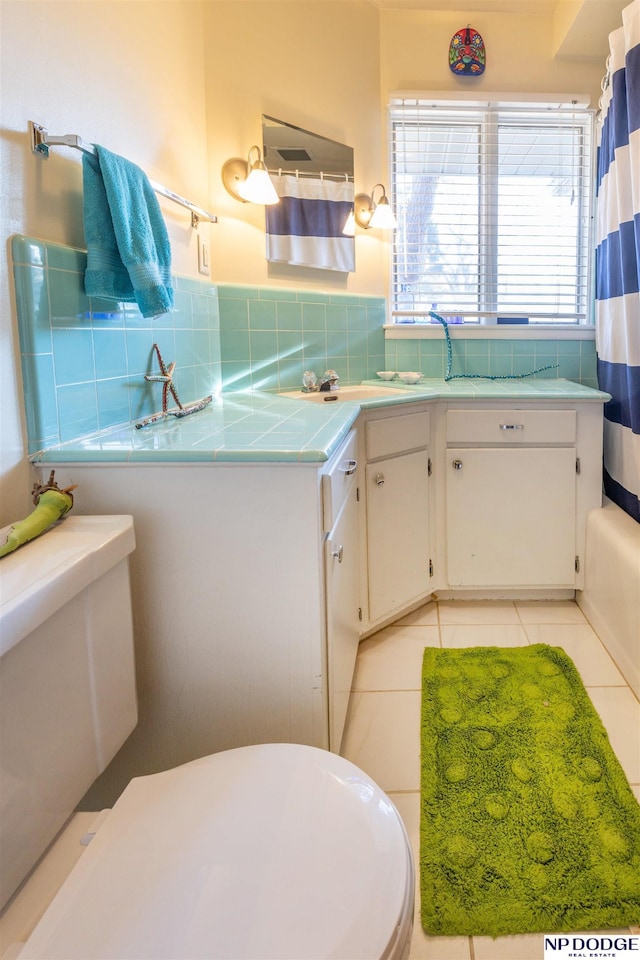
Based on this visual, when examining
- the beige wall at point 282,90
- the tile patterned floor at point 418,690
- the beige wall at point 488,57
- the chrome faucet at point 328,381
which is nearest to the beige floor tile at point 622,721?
the tile patterned floor at point 418,690

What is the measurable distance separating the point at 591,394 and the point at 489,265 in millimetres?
939

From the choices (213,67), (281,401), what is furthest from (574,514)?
(213,67)

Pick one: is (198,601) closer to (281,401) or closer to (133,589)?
(133,589)

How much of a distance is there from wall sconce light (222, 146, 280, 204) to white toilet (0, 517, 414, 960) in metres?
1.82

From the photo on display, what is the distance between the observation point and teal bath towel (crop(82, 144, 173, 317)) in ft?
4.25

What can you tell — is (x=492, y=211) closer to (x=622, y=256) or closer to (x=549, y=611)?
(x=622, y=256)

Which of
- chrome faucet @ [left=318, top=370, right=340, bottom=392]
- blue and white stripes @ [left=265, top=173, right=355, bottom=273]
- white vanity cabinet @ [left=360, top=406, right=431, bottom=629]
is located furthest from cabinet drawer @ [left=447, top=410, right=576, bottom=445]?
blue and white stripes @ [left=265, top=173, right=355, bottom=273]

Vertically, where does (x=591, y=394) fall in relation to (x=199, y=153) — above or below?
below

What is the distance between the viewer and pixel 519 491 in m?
2.42

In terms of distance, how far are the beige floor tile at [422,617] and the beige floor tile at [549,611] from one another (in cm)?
33

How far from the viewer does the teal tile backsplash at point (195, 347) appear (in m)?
1.21

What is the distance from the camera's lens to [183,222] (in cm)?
204

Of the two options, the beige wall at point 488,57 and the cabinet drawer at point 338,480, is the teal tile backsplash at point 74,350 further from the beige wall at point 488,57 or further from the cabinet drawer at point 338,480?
the beige wall at point 488,57

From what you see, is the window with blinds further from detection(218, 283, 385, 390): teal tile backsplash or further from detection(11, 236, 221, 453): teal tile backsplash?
detection(11, 236, 221, 453): teal tile backsplash
